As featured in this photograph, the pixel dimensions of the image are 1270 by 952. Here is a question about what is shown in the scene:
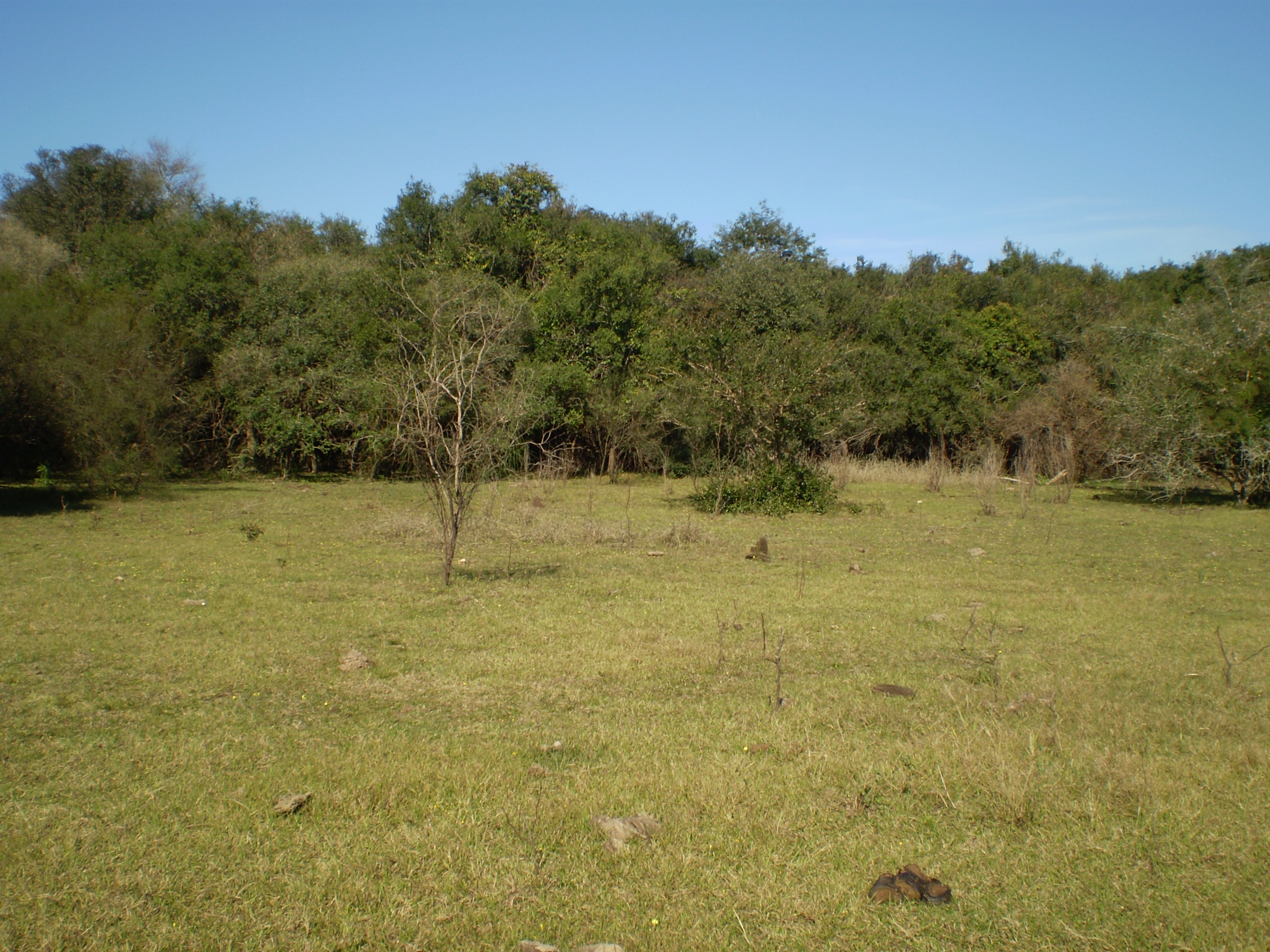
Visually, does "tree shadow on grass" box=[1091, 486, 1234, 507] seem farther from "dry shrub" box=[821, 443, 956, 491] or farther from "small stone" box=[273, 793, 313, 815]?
"small stone" box=[273, 793, 313, 815]

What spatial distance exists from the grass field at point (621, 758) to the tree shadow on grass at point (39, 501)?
6.26 meters

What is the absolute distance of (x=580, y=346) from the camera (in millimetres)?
26094

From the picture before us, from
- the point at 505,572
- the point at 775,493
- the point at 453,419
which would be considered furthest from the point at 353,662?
the point at 453,419

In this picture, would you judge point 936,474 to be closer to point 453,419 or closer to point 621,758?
point 453,419

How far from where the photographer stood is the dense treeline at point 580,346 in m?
18.2

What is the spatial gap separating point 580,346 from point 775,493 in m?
10.3

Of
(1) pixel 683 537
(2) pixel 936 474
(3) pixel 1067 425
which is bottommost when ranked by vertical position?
(1) pixel 683 537

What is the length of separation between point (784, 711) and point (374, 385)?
65.1 ft

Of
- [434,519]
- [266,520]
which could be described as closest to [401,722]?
[434,519]

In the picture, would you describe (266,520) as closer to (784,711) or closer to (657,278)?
(784,711)

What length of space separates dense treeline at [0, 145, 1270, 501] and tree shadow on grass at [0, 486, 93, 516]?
570mm

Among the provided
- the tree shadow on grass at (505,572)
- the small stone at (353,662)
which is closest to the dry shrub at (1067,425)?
the tree shadow on grass at (505,572)

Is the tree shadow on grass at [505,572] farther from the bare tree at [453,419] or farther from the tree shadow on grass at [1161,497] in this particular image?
the tree shadow on grass at [1161,497]

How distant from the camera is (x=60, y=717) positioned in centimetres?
544
